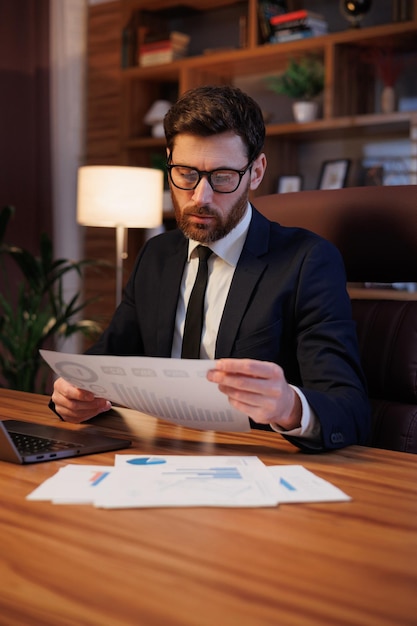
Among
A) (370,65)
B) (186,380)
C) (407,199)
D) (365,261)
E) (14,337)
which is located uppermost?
(370,65)

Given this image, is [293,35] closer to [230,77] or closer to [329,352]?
[230,77]

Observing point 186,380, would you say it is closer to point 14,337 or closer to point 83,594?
point 83,594

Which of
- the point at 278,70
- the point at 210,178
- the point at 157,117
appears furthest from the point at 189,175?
the point at 157,117

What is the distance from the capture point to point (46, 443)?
4.19 ft

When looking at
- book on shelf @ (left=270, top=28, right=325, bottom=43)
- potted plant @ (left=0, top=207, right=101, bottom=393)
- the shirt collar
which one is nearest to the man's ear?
the shirt collar

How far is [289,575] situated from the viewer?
767mm

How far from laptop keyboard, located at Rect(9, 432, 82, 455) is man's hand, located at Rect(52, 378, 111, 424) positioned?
0.48 ft

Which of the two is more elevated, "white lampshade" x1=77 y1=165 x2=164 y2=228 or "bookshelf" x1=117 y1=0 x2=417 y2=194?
"bookshelf" x1=117 y1=0 x2=417 y2=194

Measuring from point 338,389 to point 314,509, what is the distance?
525 millimetres

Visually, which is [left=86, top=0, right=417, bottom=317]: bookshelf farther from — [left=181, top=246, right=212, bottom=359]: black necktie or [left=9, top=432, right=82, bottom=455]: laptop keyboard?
[left=9, top=432, right=82, bottom=455]: laptop keyboard

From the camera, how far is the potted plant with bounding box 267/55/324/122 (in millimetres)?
3969

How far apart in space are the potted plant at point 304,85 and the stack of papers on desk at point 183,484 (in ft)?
9.90

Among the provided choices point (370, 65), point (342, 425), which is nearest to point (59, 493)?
point (342, 425)

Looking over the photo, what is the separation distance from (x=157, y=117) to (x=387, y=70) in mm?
1319
